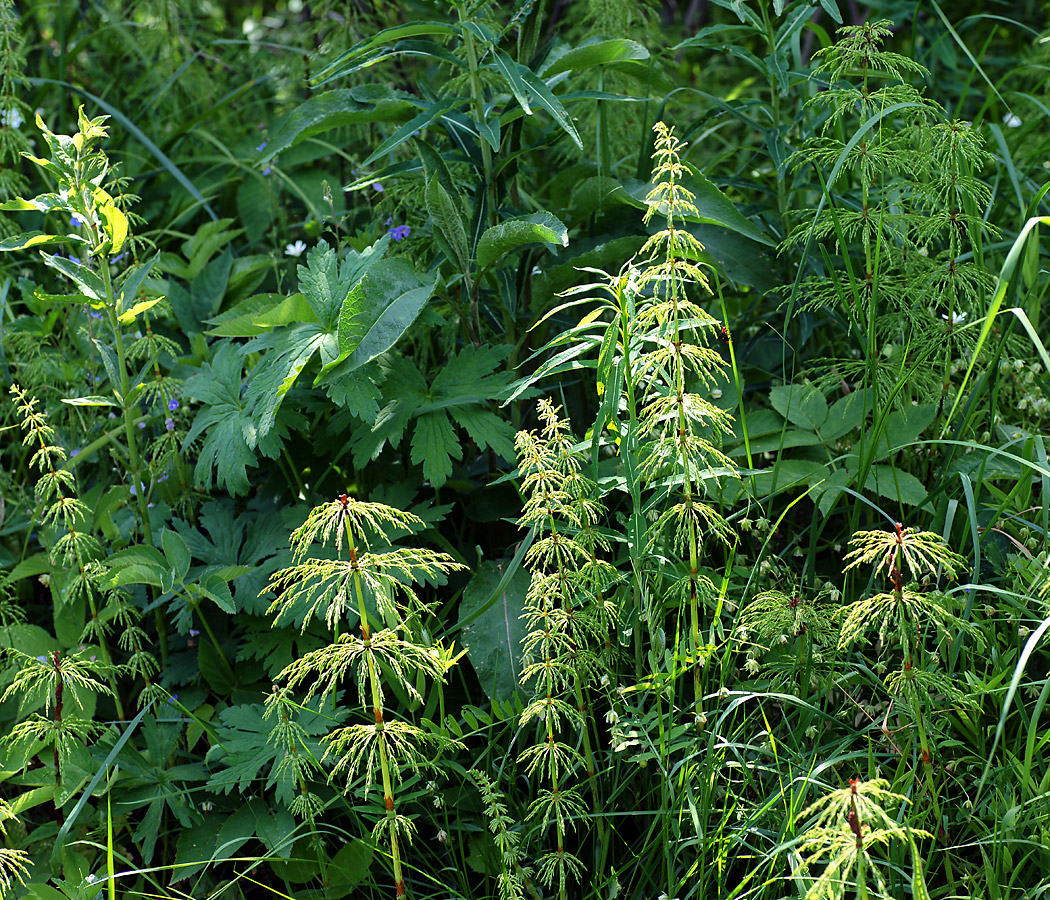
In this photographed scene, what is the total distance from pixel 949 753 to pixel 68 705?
1.81 meters

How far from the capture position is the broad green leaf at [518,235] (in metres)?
2.03

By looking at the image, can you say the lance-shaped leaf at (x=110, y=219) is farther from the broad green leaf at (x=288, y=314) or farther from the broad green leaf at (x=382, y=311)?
the broad green leaf at (x=382, y=311)

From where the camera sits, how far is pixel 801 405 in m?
2.24

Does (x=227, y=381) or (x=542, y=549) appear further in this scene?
(x=227, y=381)

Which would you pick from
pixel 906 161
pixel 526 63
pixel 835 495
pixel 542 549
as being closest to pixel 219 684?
pixel 542 549

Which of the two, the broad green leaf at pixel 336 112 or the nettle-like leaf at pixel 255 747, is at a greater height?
the broad green leaf at pixel 336 112

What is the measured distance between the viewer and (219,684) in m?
2.16

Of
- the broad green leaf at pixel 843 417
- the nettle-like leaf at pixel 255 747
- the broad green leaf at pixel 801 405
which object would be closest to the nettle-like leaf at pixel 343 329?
the nettle-like leaf at pixel 255 747

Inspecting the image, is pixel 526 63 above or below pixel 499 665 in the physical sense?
above

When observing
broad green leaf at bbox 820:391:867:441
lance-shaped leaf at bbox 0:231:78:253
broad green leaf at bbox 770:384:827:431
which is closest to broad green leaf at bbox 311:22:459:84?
lance-shaped leaf at bbox 0:231:78:253

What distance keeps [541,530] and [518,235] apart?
74cm

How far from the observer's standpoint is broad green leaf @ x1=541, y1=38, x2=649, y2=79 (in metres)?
2.28

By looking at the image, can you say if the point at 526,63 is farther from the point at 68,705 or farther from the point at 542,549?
the point at 68,705

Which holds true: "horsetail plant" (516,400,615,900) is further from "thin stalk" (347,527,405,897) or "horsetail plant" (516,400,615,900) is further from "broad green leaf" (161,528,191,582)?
"broad green leaf" (161,528,191,582)
